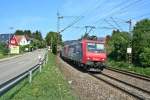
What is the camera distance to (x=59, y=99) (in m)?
13.4

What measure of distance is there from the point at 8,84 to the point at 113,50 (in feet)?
194

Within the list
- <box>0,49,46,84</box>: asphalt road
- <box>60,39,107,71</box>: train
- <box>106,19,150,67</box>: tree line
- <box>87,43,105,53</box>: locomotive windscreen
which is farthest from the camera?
<box>106,19,150,67</box>: tree line

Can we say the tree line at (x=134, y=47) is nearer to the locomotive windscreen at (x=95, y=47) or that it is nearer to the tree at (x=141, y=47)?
the tree at (x=141, y=47)

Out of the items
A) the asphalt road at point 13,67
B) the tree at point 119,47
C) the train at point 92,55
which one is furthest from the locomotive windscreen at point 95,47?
the tree at point 119,47

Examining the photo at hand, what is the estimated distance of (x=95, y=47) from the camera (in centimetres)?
3700

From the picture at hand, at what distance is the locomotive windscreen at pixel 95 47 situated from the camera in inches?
1445

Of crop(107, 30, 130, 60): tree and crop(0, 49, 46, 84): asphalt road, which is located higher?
crop(107, 30, 130, 60): tree

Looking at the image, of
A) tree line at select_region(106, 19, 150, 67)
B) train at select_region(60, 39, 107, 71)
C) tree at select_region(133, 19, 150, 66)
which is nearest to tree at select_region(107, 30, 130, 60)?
tree line at select_region(106, 19, 150, 67)

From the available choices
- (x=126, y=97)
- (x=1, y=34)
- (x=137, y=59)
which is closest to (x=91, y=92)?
(x=126, y=97)

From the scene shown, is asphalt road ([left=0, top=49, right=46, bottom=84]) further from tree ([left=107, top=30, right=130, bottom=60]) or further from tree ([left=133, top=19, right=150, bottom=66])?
tree ([left=107, top=30, right=130, bottom=60])

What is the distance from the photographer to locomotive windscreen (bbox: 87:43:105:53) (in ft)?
120

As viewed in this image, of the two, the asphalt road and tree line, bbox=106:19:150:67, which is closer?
the asphalt road

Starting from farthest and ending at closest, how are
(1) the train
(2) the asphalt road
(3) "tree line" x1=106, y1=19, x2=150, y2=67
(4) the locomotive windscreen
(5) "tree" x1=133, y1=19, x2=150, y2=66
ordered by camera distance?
(3) "tree line" x1=106, y1=19, x2=150, y2=67, (5) "tree" x1=133, y1=19, x2=150, y2=66, (4) the locomotive windscreen, (1) the train, (2) the asphalt road

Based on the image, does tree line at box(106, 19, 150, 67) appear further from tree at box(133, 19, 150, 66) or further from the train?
the train
